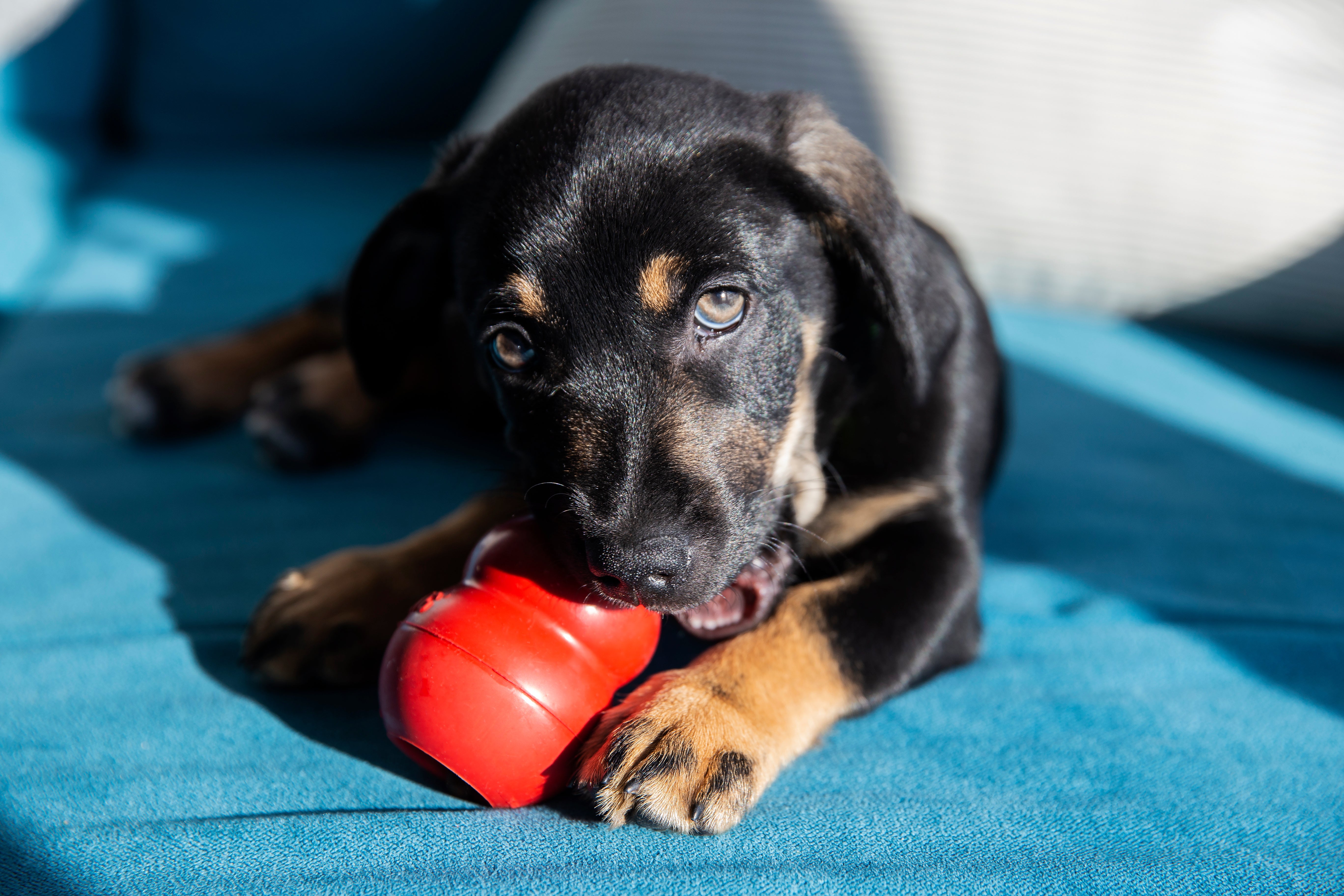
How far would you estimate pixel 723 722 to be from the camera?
1778 millimetres

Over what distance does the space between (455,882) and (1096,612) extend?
5.62ft

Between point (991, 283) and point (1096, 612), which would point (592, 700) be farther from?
point (991, 283)

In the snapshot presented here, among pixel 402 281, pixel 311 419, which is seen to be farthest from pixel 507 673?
pixel 311 419

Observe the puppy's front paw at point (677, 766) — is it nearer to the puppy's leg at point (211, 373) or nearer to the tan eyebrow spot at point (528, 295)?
the tan eyebrow spot at point (528, 295)

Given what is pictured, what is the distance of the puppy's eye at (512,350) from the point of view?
193 centimetres

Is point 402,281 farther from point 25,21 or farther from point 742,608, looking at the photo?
point 25,21

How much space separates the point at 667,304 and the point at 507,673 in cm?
72

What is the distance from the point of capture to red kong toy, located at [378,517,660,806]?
1630mm

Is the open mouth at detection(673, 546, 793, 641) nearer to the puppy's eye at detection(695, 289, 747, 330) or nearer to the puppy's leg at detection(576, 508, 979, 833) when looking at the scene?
the puppy's leg at detection(576, 508, 979, 833)

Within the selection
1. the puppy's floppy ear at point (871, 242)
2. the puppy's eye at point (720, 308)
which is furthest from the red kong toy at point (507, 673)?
the puppy's floppy ear at point (871, 242)

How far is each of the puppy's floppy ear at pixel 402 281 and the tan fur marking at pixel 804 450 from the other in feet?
2.83

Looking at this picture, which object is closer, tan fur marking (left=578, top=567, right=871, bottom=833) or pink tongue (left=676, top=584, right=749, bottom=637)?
tan fur marking (left=578, top=567, right=871, bottom=833)

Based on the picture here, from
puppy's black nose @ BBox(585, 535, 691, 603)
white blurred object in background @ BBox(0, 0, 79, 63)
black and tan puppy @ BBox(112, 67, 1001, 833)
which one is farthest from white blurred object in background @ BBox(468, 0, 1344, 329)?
puppy's black nose @ BBox(585, 535, 691, 603)

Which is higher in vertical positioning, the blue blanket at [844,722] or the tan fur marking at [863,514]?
the tan fur marking at [863,514]
